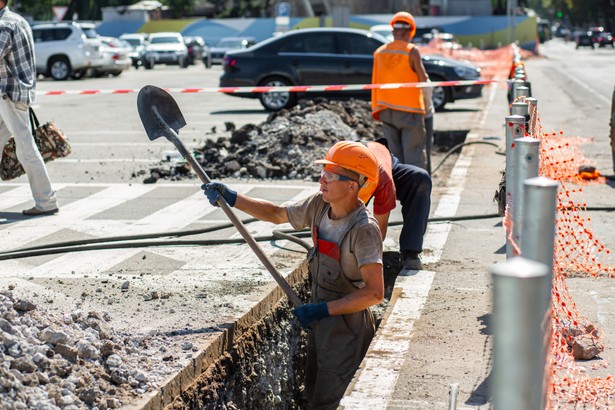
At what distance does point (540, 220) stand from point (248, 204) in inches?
123

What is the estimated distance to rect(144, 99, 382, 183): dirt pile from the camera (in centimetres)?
1134

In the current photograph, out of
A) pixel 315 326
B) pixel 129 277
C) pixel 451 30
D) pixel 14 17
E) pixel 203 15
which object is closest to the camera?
pixel 315 326

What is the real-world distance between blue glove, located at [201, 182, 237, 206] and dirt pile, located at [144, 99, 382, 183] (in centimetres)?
549

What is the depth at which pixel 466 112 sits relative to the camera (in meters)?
20.5

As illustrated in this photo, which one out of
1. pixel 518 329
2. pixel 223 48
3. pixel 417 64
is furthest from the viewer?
pixel 223 48

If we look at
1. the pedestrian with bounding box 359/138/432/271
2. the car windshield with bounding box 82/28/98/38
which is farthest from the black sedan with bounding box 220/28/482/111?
the car windshield with bounding box 82/28/98/38

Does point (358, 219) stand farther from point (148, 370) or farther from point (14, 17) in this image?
point (14, 17)

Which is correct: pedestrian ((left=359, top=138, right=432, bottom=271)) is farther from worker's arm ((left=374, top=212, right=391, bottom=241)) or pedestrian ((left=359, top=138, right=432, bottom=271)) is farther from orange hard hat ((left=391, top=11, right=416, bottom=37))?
orange hard hat ((left=391, top=11, right=416, bottom=37))

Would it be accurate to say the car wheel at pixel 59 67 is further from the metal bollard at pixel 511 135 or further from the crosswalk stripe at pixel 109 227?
the metal bollard at pixel 511 135

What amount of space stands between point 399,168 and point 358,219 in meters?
1.97

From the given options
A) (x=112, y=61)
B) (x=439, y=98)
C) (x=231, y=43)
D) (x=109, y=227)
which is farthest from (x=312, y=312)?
(x=231, y=43)

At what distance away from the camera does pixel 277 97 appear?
20.1m

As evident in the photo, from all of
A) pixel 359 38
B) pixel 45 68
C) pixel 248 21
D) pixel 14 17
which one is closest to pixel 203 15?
pixel 248 21

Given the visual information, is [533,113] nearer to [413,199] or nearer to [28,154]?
[413,199]
